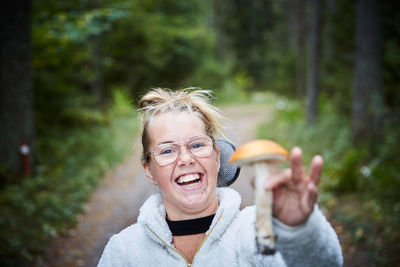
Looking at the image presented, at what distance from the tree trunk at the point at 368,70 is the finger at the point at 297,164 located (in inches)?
269

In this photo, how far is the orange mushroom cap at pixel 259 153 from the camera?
1094 mm

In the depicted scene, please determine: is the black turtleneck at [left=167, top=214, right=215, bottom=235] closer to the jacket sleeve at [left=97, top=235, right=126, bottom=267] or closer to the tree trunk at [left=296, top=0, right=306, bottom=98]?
the jacket sleeve at [left=97, top=235, right=126, bottom=267]

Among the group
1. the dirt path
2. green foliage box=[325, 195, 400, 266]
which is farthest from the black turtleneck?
green foliage box=[325, 195, 400, 266]

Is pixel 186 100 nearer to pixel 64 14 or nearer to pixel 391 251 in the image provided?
pixel 391 251

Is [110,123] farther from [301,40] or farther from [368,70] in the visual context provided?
[368,70]

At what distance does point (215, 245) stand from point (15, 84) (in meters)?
6.52

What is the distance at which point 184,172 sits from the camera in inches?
70.3

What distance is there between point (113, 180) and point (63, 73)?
11.7ft

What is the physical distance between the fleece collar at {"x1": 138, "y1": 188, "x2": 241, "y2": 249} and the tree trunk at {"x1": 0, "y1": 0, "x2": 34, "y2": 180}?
6.03m

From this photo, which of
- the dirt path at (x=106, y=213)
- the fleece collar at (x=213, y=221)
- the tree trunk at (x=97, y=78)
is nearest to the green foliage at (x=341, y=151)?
the dirt path at (x=106, y=213)

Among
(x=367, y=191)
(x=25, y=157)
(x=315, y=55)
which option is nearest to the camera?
(x=367, y=191)

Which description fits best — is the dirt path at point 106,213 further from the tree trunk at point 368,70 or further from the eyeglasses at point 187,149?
the tree trunk at point 368,70

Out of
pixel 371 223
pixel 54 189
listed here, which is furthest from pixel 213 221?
pixel 54 189

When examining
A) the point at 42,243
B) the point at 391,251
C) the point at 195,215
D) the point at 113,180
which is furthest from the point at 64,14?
the point at 391,251
